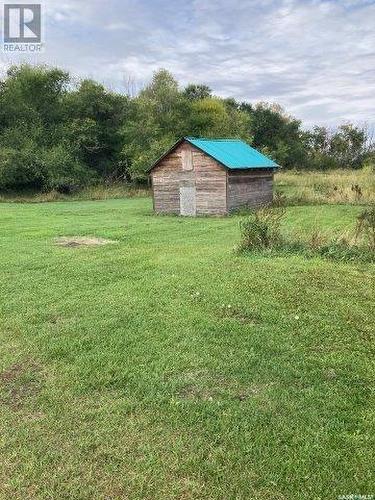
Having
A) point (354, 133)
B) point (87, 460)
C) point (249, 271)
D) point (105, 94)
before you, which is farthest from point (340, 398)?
point (354, 133)

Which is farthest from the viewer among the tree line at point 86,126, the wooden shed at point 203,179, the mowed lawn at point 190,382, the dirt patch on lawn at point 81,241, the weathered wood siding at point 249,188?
the tree line at point 86,126

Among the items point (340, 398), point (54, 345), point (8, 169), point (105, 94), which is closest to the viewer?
point (340, 398)

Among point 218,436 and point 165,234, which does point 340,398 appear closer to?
point 218,436

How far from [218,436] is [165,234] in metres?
11.2

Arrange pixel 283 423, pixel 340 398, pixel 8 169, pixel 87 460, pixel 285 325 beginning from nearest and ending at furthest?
1. pixel 87 460
2. pixel 283 423
3. pixel 340 398
4. pixel 285 325
5. pixel 8 169

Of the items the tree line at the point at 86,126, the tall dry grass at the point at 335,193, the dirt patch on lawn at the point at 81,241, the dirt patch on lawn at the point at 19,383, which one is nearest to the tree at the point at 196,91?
the tree line at the point at 86,126

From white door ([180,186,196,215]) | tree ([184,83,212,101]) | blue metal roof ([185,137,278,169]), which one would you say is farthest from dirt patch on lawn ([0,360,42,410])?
tree ([184,83,212,101])

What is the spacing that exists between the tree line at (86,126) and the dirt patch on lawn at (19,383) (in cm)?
2921

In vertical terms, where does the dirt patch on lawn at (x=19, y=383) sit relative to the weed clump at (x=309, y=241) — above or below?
below

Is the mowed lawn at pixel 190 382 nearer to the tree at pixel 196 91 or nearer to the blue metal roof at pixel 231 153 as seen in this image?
the blue metal roof at pixel 231 153

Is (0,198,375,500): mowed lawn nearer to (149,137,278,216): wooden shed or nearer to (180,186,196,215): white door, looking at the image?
(149,137,278,216): wooden shed

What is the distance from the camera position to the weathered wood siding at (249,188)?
21.9 m

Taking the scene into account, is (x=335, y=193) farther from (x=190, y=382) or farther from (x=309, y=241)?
(x=190, y=382)

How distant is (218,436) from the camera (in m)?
3.85
